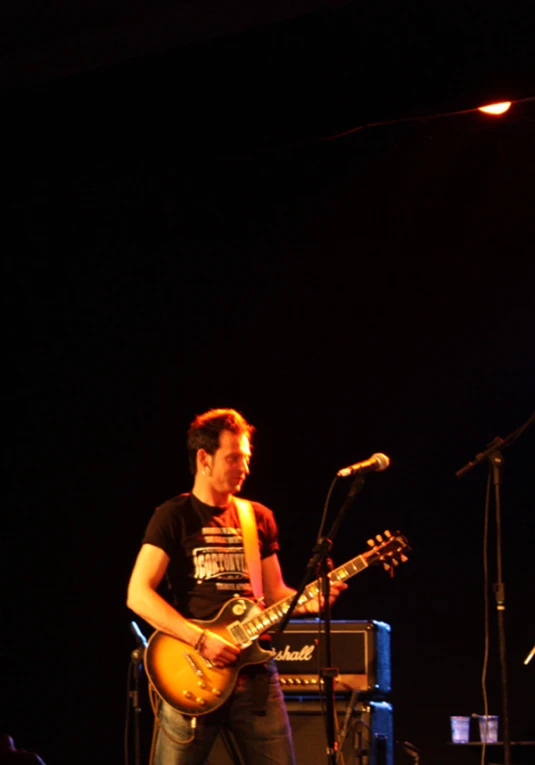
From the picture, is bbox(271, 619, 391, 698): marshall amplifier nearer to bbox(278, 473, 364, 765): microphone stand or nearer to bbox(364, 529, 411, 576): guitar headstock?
bbox(364, 529, 411, 576): guitar headstock

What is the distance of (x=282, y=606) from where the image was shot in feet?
13.1

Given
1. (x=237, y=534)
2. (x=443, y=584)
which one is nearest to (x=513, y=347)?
(x=443, y=584)

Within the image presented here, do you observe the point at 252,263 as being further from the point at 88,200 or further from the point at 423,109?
the point at 423,109

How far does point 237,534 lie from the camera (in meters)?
4.02

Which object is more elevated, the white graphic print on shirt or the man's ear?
the man's ear

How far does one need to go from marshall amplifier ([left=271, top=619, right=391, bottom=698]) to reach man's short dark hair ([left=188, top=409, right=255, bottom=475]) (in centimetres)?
124

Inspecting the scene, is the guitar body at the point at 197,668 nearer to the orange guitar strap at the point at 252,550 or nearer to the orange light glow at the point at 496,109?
the orange guitar strap at the point at 252,550

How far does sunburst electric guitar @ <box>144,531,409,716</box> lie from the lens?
12.5 ft

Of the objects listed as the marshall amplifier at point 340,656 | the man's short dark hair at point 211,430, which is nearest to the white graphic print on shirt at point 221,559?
the man's short dark hair at point 211,430

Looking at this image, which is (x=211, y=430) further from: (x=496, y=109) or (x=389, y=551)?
(x=496, y=109)

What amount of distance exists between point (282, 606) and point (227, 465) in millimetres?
624

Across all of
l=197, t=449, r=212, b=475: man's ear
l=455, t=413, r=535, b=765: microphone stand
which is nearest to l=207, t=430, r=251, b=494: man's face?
l=197, t=449, r=212, b=475: man's ear

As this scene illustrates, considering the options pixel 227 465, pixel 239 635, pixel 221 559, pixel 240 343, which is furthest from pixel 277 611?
pixel 240 343

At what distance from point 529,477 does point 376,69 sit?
2684 mm
